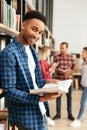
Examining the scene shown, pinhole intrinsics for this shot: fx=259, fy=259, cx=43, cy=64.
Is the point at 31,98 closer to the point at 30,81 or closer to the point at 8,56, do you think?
the point at 30,81

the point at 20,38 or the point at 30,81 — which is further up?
the point at 20,38

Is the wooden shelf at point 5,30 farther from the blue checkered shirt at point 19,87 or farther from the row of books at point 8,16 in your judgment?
the blue checkered shirt at point 19,87

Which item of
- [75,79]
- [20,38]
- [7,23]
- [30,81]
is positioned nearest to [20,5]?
[7,23]

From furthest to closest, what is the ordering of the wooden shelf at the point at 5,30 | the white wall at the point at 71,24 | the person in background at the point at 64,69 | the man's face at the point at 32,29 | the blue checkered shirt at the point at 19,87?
the white wall at the point at 71,24
the person in background at the point at 64,69
the wooden shelf at the point at 5,30
the man's face at the point at 32,29
the blue checkered shirt at the point at 19,87

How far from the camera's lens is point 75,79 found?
23.7ft

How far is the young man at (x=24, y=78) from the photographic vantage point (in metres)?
1.45

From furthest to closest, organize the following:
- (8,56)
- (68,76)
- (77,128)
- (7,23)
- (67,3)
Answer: (67,3)
(68,76)
(77,128)
(7,23)
(8,56)

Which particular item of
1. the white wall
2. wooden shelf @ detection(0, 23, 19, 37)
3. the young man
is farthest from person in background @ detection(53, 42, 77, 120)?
the white wall

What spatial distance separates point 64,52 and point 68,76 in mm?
425

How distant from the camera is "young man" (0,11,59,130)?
145cm

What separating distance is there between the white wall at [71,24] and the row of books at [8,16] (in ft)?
17.4

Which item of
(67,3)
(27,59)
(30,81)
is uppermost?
(67,3)

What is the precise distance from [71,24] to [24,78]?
6586 millimetres

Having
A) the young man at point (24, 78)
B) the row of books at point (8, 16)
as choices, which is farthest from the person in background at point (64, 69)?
the young man at point (24, 78)
